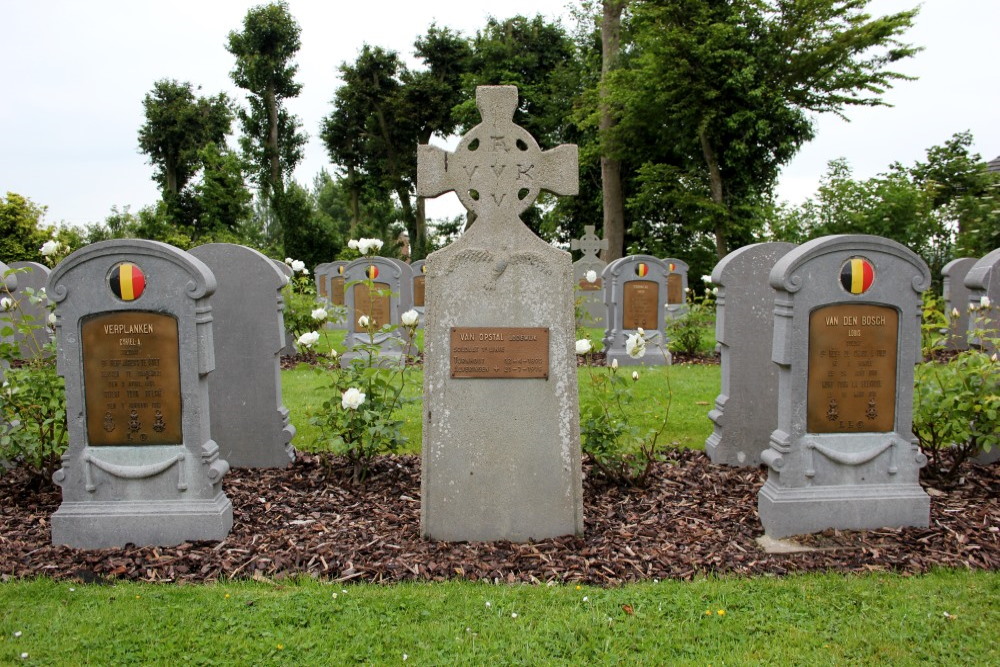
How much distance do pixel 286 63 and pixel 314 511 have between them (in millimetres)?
33301

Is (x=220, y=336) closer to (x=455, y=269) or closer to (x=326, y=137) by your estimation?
(x=455, y=269)

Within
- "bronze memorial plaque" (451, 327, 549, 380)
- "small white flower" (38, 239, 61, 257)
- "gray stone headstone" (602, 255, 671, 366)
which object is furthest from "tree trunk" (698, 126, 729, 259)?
"small white flower" (38, 239, 61, 257)

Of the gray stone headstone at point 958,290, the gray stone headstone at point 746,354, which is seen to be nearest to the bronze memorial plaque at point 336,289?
the gray stone headstone at point 746,354

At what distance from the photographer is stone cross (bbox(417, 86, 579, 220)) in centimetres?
452

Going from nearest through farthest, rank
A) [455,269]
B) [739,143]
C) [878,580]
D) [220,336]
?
[878,580] → [455,269] → [220,336] → [739,143]

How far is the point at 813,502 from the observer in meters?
4.64

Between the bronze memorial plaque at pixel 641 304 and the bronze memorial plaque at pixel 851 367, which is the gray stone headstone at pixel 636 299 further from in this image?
the bronze memorial plaque at pixel 851 367

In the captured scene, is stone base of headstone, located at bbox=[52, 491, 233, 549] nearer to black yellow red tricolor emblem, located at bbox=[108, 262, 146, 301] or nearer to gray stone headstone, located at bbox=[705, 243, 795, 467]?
black yellow red tricolor emblem, located at bbox=[108, 262, 146, 301]

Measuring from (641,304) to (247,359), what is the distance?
27.2 ft

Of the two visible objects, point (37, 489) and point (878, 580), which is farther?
point (37, 489)

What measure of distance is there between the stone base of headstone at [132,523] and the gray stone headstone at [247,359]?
179 centimetres

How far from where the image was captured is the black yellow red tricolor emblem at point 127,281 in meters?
4.43

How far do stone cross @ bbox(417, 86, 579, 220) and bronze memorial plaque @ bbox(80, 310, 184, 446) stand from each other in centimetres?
185

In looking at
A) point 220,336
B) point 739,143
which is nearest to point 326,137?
point 739,143
